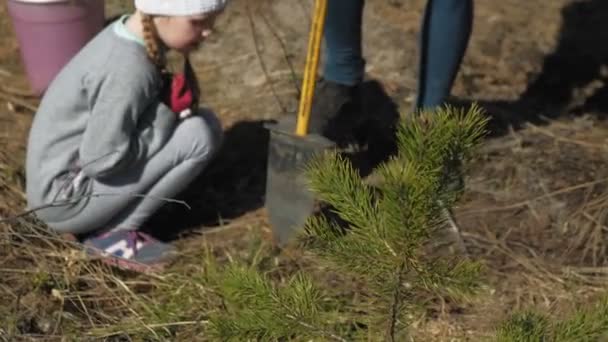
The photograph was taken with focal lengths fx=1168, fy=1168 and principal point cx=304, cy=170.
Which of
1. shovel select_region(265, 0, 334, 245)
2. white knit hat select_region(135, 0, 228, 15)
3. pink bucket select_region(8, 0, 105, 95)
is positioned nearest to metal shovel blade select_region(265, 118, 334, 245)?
shovel select_region(265, 0, 334, 245)

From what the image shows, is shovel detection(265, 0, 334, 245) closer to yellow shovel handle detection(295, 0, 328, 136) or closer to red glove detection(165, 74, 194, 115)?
yellow shovel handle detection(295, 0, 328, 136)

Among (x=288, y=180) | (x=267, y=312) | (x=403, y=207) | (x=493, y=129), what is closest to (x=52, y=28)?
(x=288, y=180)

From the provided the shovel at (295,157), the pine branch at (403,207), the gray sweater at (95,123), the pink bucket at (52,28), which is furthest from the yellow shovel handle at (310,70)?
the pine branch at (403,207)

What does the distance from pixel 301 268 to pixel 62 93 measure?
67 cm

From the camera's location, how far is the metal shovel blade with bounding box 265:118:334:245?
2707 mm

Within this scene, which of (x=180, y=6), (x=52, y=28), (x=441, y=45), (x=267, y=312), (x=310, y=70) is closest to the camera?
(x=267, y=312)

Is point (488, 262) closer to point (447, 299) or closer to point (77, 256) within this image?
point (447, 299)

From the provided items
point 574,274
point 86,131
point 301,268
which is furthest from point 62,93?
point 574,274

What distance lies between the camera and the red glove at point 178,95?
2705 millimetres

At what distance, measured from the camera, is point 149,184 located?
9.04 ft

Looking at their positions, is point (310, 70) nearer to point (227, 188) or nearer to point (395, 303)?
point (227, 188)

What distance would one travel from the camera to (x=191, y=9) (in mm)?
2482

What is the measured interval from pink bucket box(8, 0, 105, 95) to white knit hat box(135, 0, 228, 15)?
2.93 ft

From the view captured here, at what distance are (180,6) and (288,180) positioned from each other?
54 cm
